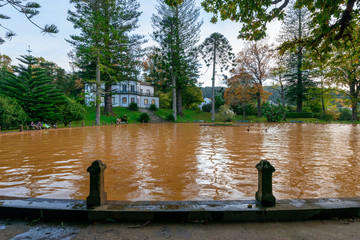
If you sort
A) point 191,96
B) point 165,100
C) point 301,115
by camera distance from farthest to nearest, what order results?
point 165,100
point 191,96
point 301,115

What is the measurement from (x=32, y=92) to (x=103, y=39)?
981cm

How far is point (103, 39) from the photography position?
24.0 metres

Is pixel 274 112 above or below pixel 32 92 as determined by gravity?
below

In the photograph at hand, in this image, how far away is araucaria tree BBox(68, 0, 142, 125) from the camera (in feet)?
83.3

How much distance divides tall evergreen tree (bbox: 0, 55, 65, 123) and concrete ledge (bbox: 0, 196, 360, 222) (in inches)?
891

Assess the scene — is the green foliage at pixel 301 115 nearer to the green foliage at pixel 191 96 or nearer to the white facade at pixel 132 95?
the green foliage at pixel 191 96

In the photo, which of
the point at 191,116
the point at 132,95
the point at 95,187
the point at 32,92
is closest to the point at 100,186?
the point at 95,187

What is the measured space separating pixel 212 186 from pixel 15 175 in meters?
4.82

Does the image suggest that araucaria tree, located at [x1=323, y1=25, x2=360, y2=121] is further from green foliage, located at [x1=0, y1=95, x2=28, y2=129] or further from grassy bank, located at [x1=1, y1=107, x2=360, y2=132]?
grassy bank, located at [x1=1, y1=107, x2=360, y2=132]

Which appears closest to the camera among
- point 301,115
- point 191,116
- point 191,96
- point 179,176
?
point 179,176

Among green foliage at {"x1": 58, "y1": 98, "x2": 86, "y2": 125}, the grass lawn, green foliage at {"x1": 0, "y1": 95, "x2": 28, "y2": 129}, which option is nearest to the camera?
green foliage at {"x1": 0, "y1": 95, "x2": 28, "y2": 129}

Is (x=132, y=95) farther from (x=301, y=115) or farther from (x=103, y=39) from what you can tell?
(x=301, y=115)

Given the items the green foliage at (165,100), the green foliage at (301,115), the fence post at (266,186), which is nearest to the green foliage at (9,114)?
the fence post at (266,186)

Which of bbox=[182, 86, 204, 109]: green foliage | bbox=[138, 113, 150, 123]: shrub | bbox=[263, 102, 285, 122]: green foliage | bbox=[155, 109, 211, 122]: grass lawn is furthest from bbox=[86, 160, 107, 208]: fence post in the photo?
bbox=[182, 86, 204, 109]: green foliage
